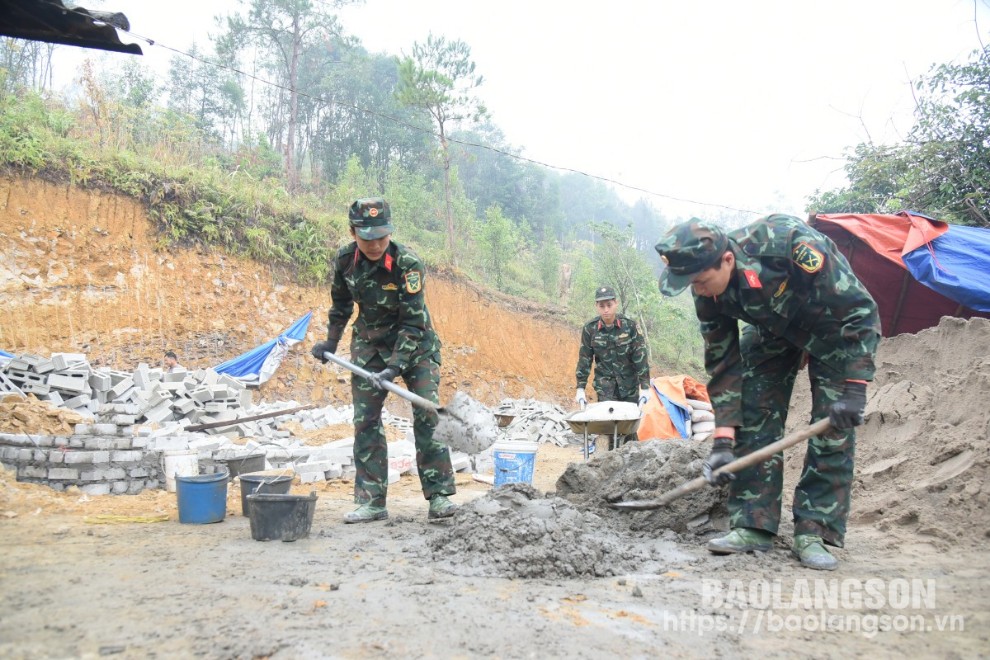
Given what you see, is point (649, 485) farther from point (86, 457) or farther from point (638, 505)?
point (86, 457)

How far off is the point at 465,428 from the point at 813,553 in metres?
2.86

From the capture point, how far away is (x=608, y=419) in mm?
5172

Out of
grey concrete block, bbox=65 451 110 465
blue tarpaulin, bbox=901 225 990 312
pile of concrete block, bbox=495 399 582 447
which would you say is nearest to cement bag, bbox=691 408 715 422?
blue tarpaulin, bbox=901 225 990 312

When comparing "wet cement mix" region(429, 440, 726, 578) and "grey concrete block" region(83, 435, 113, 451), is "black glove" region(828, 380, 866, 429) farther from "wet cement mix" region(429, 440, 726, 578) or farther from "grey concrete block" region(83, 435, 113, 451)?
"grey concrete block" region(83, 435, 113, 451)

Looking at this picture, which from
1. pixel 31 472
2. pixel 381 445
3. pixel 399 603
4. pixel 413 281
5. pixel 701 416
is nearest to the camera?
pixel 399 603

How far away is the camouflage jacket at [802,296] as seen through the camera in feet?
9.41

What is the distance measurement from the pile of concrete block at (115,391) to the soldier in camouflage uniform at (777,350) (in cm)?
498

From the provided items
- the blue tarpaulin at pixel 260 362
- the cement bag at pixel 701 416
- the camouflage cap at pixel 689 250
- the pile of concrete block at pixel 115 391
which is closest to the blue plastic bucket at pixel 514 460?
the camouflage cap at pixel 689 250

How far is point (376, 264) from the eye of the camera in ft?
12.8

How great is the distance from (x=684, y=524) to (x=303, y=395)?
8.86 meters

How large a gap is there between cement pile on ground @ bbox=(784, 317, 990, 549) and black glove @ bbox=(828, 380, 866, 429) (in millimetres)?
821

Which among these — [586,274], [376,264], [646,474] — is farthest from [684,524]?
[586,274]

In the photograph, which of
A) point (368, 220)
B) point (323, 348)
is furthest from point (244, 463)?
point (368, 220)

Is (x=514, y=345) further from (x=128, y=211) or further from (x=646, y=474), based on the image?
(x=646, y=474)
